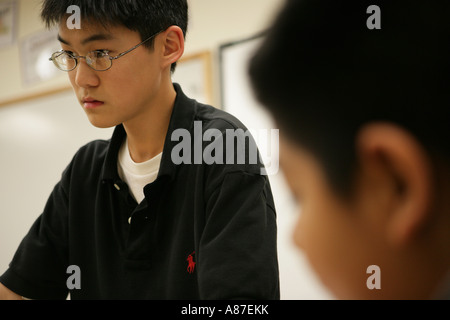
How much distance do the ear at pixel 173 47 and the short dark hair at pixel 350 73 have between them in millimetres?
716

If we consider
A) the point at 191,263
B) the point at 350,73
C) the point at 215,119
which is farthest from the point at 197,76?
the point at 350,73

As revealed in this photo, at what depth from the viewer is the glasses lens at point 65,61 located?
2.91ft

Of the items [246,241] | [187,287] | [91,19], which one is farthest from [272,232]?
[91,19]

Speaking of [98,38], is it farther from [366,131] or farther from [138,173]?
[366,131]

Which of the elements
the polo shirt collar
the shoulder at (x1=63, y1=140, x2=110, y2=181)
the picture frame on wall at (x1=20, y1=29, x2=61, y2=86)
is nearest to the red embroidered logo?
the polo shirt collar

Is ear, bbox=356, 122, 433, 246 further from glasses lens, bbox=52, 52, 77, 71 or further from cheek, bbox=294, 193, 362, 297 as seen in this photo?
glasses lens, bbox=52, 52, 77, 71

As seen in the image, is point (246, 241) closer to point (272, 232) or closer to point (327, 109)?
point (272, 232)

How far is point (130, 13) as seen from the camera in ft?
2.86

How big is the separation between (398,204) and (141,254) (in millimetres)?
750

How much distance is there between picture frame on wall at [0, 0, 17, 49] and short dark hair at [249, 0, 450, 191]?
8.63 ft

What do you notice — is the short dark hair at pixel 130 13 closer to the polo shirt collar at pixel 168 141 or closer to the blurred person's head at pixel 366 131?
the polo shirt collar at pixel 168 141

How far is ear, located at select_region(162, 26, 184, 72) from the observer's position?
94 cm

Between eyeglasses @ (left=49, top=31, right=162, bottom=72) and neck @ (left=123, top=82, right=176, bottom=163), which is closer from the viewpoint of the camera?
eyeglasses @ (left=49, top=31, right=162, bottom=72)

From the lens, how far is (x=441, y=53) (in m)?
0.23
